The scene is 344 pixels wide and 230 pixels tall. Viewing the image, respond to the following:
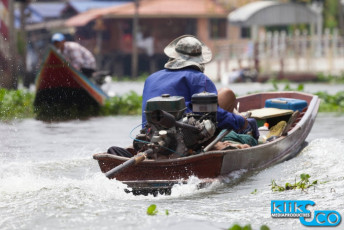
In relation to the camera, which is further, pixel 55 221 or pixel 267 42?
pixel 267 42

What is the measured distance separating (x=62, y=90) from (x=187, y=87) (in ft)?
25.1

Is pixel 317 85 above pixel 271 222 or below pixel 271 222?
below

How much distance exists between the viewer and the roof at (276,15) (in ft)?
107

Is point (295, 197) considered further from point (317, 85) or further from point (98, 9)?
point (98, 9)

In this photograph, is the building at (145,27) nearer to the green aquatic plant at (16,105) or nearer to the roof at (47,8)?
the roof at (47,8)

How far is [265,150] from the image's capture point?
9031 millimetres

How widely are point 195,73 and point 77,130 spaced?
20.4 feet

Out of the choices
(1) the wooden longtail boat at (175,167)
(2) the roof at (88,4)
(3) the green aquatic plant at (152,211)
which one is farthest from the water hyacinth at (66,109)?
(2) the roof at (88,4)

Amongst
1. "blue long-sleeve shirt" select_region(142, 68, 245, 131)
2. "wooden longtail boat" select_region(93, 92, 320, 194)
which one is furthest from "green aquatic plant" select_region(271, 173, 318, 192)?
"blue long-sleeve shirt" select_region(142, 68, 245, 131)

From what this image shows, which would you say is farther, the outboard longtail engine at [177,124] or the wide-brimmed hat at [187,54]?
the wide-brimmed hat at [187,54]

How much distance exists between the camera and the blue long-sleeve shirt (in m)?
8.20

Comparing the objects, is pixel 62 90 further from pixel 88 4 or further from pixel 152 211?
pixel 88 4

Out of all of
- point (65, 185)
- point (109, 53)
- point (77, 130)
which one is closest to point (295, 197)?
point (65, 185)

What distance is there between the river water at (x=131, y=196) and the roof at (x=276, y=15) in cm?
2160
